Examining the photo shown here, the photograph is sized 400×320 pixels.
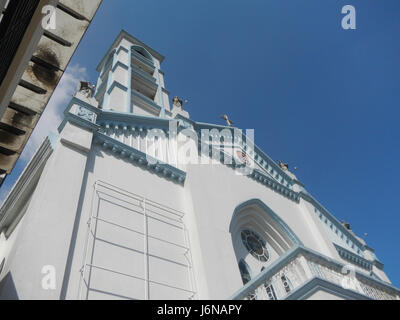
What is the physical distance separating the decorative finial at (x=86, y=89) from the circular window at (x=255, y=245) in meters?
7.18

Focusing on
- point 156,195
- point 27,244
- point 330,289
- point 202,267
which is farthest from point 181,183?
point 330,289

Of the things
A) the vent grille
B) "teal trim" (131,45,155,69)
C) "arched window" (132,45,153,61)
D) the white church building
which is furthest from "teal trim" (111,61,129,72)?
the vent grille

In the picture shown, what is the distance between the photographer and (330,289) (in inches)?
181

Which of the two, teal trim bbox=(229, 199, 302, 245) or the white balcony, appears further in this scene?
teal trim bbox=(229, 199, 302, 245)

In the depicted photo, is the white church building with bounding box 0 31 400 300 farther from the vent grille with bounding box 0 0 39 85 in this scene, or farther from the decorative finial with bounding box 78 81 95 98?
the vent grille with bounding box 0 0 39 85

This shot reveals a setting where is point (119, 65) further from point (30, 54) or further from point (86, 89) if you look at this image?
point (30, 54)

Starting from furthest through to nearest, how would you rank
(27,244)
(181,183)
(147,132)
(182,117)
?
(182,117)
(147,132)
(181,183)
(27,244)

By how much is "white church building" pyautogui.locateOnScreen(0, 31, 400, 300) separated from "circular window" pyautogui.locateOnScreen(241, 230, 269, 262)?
0.05 metres

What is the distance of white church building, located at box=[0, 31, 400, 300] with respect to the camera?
17.9ft

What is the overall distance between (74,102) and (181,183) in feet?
13.4

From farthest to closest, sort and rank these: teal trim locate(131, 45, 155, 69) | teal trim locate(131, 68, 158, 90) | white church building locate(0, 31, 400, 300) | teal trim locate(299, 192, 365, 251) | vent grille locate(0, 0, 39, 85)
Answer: teal trim locate(131, 45, 155, 69) → teal trim locate(131, 68, 158, 90) → teal trim locate(299, 192, 365, 251) → white church building locate(0, 31, 400, 300) → vent grille locate(0, 0, 39, 85)

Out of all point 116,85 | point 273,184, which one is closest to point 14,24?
point 116,85

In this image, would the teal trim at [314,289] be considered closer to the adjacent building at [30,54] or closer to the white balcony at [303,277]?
the white balcony at [303,277]
